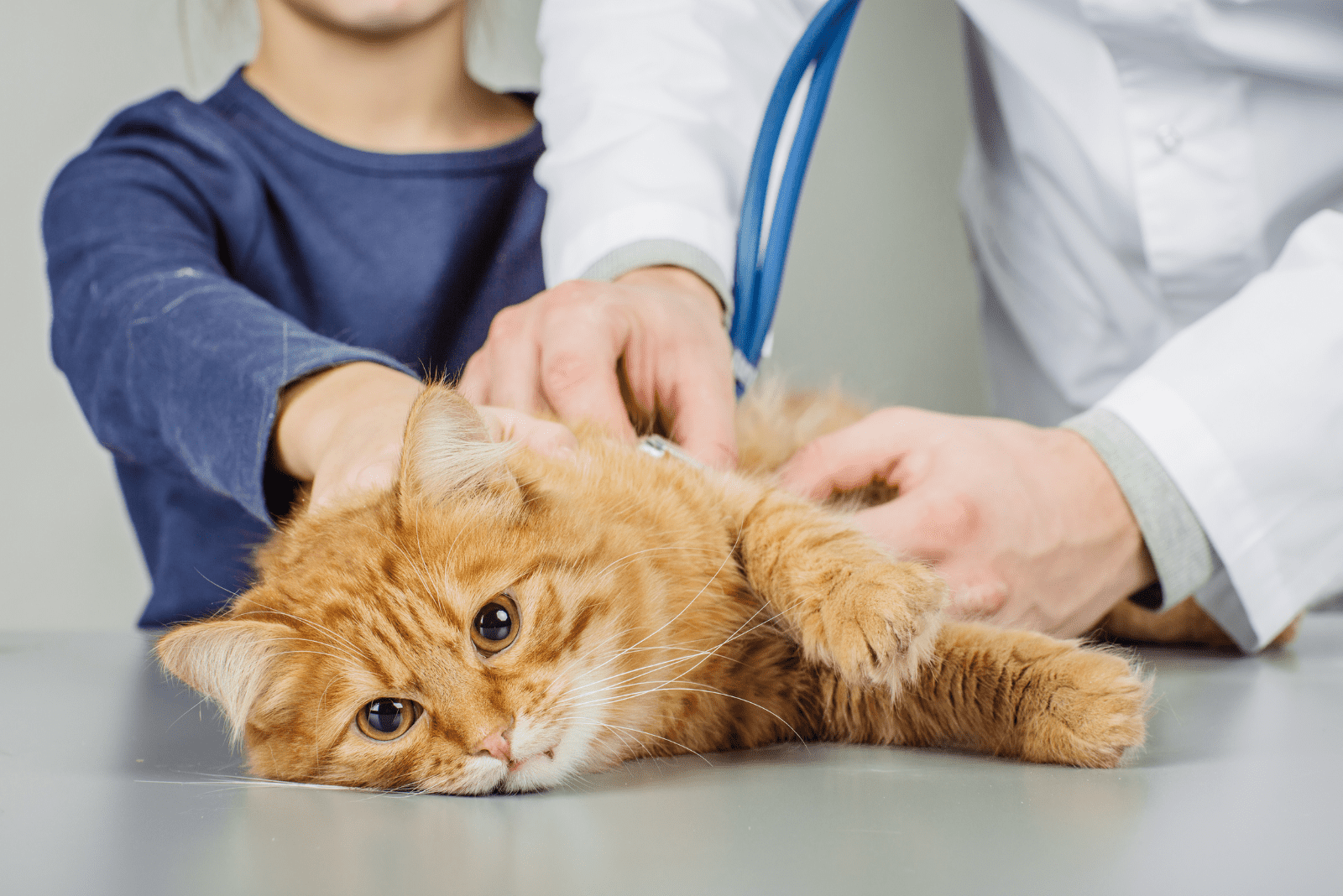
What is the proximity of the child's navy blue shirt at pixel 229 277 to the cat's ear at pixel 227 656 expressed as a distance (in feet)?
1.00

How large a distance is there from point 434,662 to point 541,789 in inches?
5.5

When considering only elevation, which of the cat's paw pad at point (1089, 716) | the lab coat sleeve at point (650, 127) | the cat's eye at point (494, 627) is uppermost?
the lab coat sleeve at point (650, 127)

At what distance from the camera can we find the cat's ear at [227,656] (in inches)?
32.0

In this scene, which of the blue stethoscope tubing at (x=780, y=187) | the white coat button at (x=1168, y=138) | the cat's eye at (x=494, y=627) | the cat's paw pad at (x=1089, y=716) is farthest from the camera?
the white coat button at (x=1168, y=138)

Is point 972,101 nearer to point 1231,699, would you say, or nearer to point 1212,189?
point 1212,189

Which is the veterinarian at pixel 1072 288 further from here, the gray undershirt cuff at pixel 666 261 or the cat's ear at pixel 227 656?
the cat's ear at pixel 227 656

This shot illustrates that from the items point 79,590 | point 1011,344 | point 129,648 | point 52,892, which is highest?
point 52,892

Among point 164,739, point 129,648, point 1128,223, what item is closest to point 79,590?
point 129,648

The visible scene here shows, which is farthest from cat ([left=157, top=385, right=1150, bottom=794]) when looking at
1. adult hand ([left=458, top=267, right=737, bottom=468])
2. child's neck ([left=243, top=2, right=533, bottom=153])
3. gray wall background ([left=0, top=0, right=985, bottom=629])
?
gray wall background ([left=0, top=0, right=985, bottom=629])

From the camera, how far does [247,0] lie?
2445 mm

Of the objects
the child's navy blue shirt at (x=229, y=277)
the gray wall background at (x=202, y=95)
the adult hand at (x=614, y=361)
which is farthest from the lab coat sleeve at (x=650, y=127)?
the gray wall background at (x=202, y=95)

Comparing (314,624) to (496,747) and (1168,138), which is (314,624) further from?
(1168,138)

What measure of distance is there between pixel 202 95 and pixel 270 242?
2.65ft

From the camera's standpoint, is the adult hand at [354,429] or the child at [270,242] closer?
the adult hand at [354,429]
